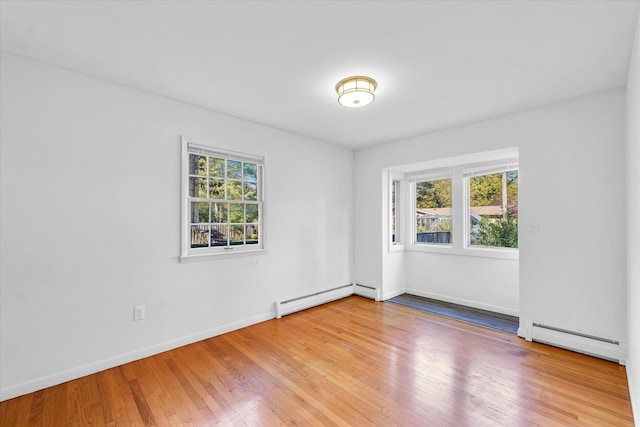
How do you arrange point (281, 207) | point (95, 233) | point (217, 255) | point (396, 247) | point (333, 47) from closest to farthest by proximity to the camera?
point (333, 47) → point (95, 233) → point (217, 255) → point (281, 207) → point (396, 247)

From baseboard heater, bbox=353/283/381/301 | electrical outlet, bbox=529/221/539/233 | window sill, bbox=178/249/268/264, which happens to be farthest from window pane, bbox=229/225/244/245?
electrical outlet, bbox=529/221/539/233

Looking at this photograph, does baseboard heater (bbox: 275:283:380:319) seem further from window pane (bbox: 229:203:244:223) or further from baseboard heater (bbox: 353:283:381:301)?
window pane (bbox: 229:203:244:223)

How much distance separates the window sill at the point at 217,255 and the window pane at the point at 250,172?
91 cm

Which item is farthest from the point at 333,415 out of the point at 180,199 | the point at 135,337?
the point at 180,199

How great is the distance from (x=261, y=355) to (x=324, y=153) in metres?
2.99

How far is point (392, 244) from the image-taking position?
490cm

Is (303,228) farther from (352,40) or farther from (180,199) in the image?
(352,40)

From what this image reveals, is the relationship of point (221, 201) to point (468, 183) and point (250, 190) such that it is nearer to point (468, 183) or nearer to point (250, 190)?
point (250, 190)

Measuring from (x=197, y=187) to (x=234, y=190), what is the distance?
17.5 inches

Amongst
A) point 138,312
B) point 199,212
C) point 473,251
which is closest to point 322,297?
point 199,212

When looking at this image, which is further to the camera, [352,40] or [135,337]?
[135,337]

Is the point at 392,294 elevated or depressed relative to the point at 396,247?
depressed

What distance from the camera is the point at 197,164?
323 cm

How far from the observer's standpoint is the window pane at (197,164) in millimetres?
3184
